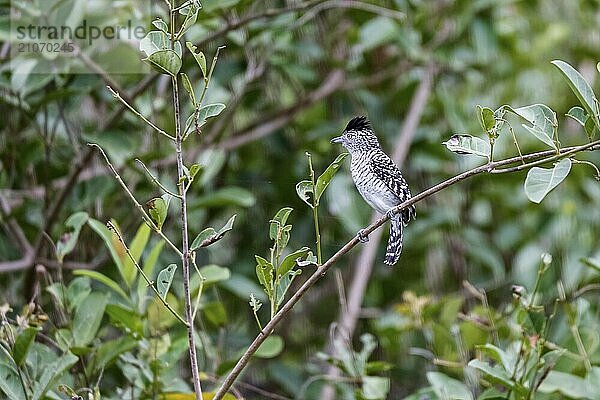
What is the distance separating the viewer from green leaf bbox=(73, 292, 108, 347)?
0.96m

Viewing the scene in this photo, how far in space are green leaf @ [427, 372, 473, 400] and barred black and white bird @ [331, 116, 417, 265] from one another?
9.5 inches

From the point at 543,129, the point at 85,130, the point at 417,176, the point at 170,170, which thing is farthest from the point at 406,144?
the point at 543,129

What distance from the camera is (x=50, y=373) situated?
2.81ft

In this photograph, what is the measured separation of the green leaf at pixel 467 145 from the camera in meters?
0.66

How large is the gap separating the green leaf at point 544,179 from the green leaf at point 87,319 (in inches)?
19.7

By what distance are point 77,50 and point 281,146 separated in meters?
0.49

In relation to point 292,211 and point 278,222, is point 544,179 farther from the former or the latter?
point 292,211

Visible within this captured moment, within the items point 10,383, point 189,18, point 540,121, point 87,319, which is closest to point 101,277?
point 87,319

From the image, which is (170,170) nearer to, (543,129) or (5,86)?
Result: (5,86)

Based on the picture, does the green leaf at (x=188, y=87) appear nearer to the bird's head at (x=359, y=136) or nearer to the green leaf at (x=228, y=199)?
the bird's head at (x=359, y=136)

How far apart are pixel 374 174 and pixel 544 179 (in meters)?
0.17

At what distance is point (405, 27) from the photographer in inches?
60.4

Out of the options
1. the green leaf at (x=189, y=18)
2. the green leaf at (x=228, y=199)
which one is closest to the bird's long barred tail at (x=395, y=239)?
the green leaf at (x=189, y=18)

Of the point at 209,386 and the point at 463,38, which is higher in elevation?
the point at 463,38
